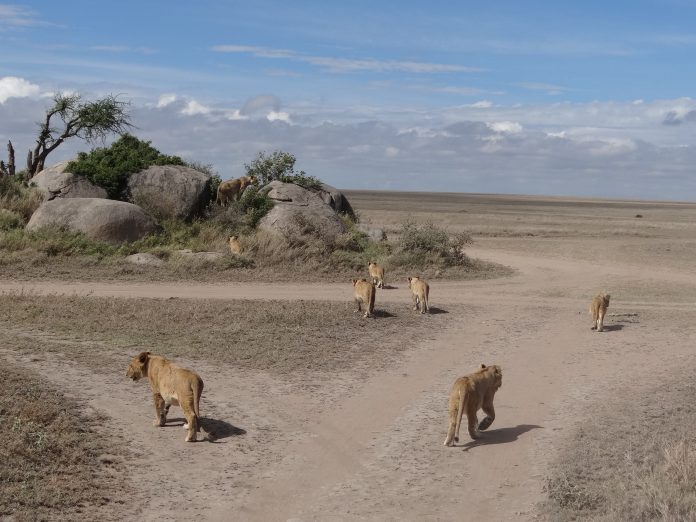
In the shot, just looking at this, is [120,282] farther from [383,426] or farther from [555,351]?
[383,426]

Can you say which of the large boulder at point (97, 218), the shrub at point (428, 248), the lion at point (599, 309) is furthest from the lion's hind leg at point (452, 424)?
the large boulder at point (97, 218)

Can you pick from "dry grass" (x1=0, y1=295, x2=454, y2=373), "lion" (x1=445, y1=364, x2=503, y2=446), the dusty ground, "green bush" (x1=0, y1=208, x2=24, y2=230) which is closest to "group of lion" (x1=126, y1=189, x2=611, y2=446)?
"lion" (x1=445, y1=364, x2=503, y2=446)

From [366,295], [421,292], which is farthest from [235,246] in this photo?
[366,295]

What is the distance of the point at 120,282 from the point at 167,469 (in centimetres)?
1428

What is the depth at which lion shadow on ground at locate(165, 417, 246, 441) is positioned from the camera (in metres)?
10.8

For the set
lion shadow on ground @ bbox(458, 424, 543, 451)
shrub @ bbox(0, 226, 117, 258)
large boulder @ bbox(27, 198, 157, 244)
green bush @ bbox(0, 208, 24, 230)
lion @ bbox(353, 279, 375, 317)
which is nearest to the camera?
lion shadow on ground @ bbox(458, 424, 543, 451)

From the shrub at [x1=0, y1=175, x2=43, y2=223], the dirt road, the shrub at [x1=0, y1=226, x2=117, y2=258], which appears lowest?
the dirt road

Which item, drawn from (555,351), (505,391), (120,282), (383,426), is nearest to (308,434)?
(383,426)

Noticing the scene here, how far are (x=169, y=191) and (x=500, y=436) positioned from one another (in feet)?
70.6

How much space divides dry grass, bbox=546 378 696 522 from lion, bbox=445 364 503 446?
3.72 ft

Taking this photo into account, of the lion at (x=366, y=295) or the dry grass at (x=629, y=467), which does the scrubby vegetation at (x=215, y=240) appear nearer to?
the lion at (x=366, y=295)

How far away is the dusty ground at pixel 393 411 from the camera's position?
898 centimetres

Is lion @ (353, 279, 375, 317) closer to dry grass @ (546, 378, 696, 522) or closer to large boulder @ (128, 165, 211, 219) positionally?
dry grass @ (546, 378, 696, 522)

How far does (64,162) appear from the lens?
31.3m
